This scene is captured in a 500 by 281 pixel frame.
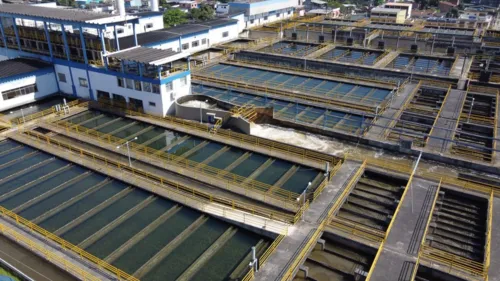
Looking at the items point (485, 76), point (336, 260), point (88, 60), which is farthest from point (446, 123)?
point (88, 60)

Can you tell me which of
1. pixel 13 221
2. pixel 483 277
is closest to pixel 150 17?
pixel 13 221

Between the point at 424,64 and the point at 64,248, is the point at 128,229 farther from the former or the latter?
the point at 424,64

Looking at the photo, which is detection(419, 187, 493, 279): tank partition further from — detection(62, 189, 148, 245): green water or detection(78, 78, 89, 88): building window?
detection(78, 78, 89, 88): building window

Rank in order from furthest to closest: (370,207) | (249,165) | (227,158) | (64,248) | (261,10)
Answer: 1. (261,10)
2. (227,158)
3. (249,165)
4. (370,207)
5. (64,248)

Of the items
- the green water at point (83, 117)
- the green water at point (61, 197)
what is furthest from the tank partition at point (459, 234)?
the green water at point (83, 117)

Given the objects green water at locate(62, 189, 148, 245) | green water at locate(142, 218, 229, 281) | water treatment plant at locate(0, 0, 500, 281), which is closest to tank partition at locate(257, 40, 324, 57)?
water treatment plant at locate(0, 0, 500, 281)

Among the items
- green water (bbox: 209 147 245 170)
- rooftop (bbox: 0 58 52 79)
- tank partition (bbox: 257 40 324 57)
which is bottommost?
green water (bbox: 209 147 245 170)

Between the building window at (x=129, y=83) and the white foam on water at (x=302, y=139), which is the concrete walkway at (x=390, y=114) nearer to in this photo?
the white foam on water at (x=302, y=139)
